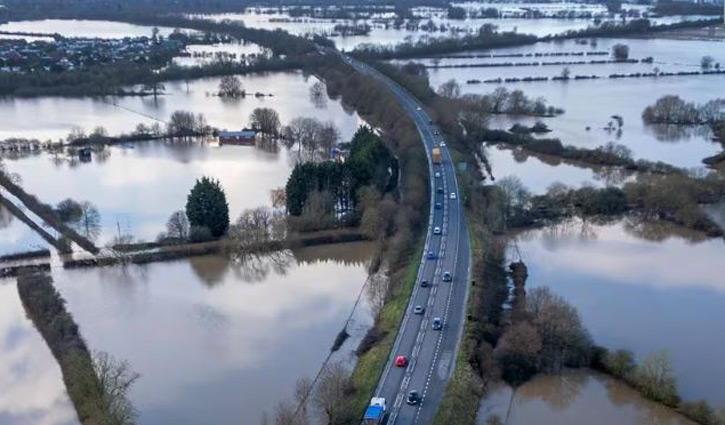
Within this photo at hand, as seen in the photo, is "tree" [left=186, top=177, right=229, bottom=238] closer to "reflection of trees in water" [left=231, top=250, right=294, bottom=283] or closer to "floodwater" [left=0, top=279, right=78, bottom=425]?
"reflection of trees in water" [left=231, top=250, right=294, bottom=283]

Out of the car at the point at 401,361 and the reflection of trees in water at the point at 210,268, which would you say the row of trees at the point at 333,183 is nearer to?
the reflection of trees in water at the point at 210,268

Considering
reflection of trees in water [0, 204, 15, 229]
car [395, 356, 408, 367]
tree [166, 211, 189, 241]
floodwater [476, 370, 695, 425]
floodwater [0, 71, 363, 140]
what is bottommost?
floodwater [476, 370, 695, 425]

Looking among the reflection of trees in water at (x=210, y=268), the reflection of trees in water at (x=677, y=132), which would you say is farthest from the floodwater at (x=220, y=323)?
the reflection of trees in water at (x=677, y=132)

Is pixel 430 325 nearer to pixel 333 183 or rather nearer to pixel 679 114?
pixel 333 183

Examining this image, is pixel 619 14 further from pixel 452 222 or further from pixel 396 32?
pixel 452 222

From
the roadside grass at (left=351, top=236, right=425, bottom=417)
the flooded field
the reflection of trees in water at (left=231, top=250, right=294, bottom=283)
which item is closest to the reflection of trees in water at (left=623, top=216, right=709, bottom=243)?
the flooded field

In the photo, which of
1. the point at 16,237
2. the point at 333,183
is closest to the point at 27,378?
the point at 16,237

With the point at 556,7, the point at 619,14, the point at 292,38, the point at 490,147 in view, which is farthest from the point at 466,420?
the point at 556,7
